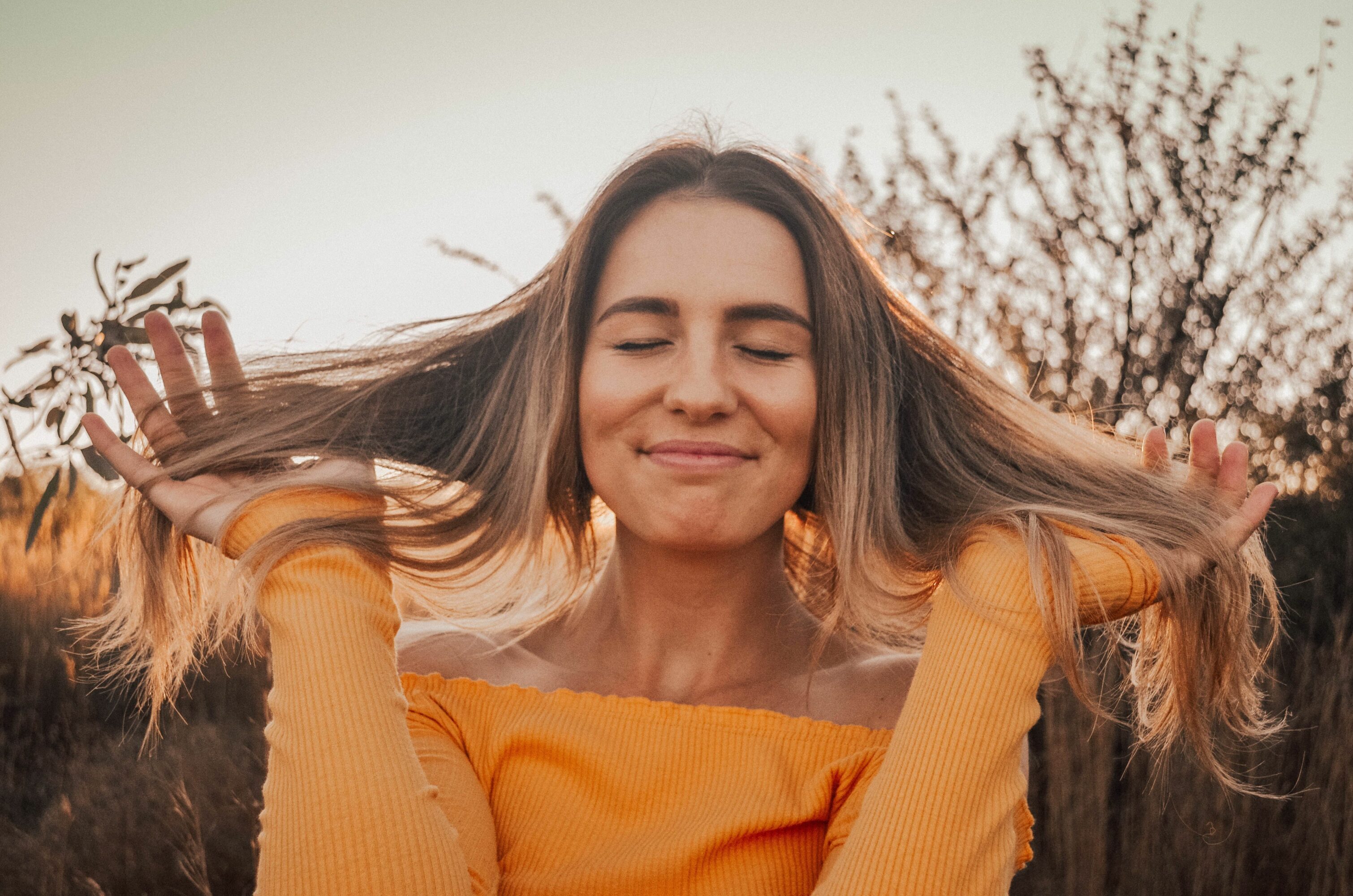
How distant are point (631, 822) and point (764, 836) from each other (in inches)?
9.5

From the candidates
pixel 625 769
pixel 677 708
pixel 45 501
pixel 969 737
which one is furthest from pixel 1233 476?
pixel 45 501

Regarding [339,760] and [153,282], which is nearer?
[339,760]

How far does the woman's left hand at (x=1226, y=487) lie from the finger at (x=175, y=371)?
5.86 ft

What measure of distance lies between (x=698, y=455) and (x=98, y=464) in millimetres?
1108

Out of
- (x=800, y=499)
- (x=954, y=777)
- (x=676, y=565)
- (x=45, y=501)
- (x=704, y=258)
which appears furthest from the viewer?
(x=800, y=499)

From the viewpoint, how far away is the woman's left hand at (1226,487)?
1.92m

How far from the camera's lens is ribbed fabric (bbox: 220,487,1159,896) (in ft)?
5.35

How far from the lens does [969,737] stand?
5.46 feet

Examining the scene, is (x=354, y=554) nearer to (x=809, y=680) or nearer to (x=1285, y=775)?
(x=809, y=680)

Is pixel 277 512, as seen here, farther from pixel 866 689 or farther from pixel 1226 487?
pixel 1226 487

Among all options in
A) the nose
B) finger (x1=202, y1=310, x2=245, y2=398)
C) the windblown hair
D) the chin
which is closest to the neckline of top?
the windblown hair

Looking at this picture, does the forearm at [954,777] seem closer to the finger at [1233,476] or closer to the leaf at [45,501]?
the finger at [1233,476]

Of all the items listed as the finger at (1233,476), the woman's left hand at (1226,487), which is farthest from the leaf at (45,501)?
the finger at (1233,476)

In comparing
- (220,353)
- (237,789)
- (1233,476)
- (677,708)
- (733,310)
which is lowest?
(237,789)
